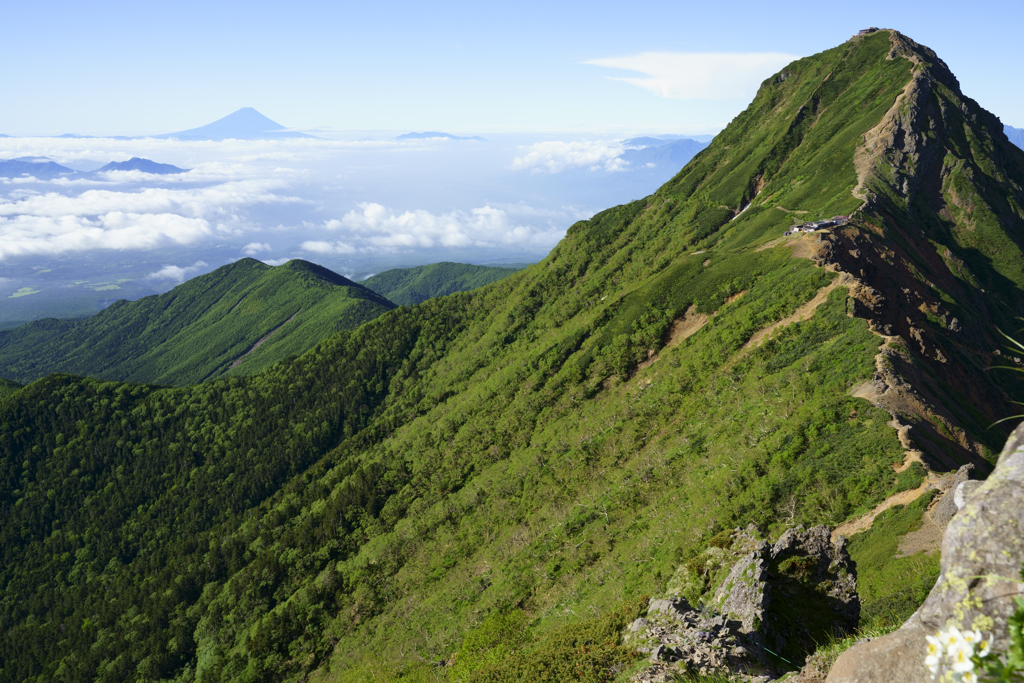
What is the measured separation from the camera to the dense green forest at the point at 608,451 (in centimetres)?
5681

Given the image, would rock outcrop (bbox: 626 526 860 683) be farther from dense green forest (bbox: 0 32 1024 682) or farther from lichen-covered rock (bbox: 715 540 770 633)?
dense green forest (bbox: 0 32 1024 682)

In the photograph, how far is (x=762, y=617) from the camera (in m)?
Result: 23.7

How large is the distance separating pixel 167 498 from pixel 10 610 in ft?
176

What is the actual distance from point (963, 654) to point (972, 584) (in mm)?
4227

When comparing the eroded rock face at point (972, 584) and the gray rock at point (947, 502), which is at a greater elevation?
the eroded rock face at point (972, 584)

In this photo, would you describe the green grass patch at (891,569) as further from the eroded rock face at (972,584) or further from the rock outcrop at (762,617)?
the eroded rock face at (972,584)

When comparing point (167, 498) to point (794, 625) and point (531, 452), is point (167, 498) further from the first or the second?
point (794, 625)

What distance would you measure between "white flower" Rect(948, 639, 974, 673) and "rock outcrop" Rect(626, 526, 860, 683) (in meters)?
12.7

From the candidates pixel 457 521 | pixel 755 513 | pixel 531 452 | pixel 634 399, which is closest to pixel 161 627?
pixel 457 521

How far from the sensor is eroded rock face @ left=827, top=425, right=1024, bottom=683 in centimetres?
961

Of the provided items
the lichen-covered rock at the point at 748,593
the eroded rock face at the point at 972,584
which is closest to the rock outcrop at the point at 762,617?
the lichen-covered rock at the point at 748,593

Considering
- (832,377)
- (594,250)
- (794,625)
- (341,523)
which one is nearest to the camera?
(794,625)

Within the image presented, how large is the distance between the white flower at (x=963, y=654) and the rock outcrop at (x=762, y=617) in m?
12.7

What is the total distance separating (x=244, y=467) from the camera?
198 metres
